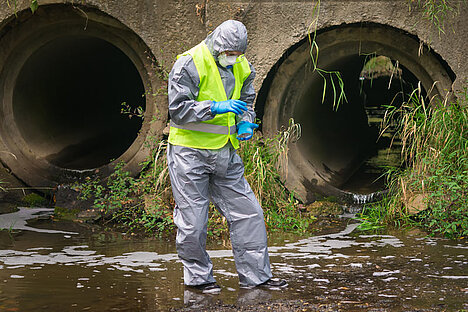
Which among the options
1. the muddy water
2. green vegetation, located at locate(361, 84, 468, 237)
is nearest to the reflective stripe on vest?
the muddy water

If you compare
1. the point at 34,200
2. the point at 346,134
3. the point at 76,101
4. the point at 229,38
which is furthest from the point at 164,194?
the point at 346,134

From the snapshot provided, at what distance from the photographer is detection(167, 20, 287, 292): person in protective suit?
4.04 m

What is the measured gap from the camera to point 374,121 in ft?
40.8

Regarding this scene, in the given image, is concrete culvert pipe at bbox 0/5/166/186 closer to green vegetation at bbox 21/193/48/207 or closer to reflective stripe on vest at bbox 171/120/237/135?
green vegetation at bbox 21/193/48/207

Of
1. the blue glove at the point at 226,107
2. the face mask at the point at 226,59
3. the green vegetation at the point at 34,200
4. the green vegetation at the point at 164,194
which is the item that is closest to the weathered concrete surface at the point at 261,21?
the green vegetation at the point at 164,194

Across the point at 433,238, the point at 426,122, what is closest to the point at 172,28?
the point at 426,122

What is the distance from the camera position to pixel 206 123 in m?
4.13

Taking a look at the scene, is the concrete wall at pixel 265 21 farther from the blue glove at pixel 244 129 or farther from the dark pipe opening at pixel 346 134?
the blue glove at pixel 244 129

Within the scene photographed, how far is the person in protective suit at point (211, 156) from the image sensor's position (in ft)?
13.3

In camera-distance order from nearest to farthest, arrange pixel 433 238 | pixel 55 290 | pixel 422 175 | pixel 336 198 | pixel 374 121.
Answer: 1. pixel 55 290
2. pixel 433 238
3. pixel 422 175
4. pixel 336 198
5. pixel 374 121

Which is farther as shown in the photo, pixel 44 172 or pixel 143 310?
pixel 44 172

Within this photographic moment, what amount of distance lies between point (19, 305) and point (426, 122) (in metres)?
4.39

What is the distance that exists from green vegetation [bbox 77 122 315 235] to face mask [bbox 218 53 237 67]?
2.27 meters

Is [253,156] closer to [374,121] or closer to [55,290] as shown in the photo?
[55,290]
